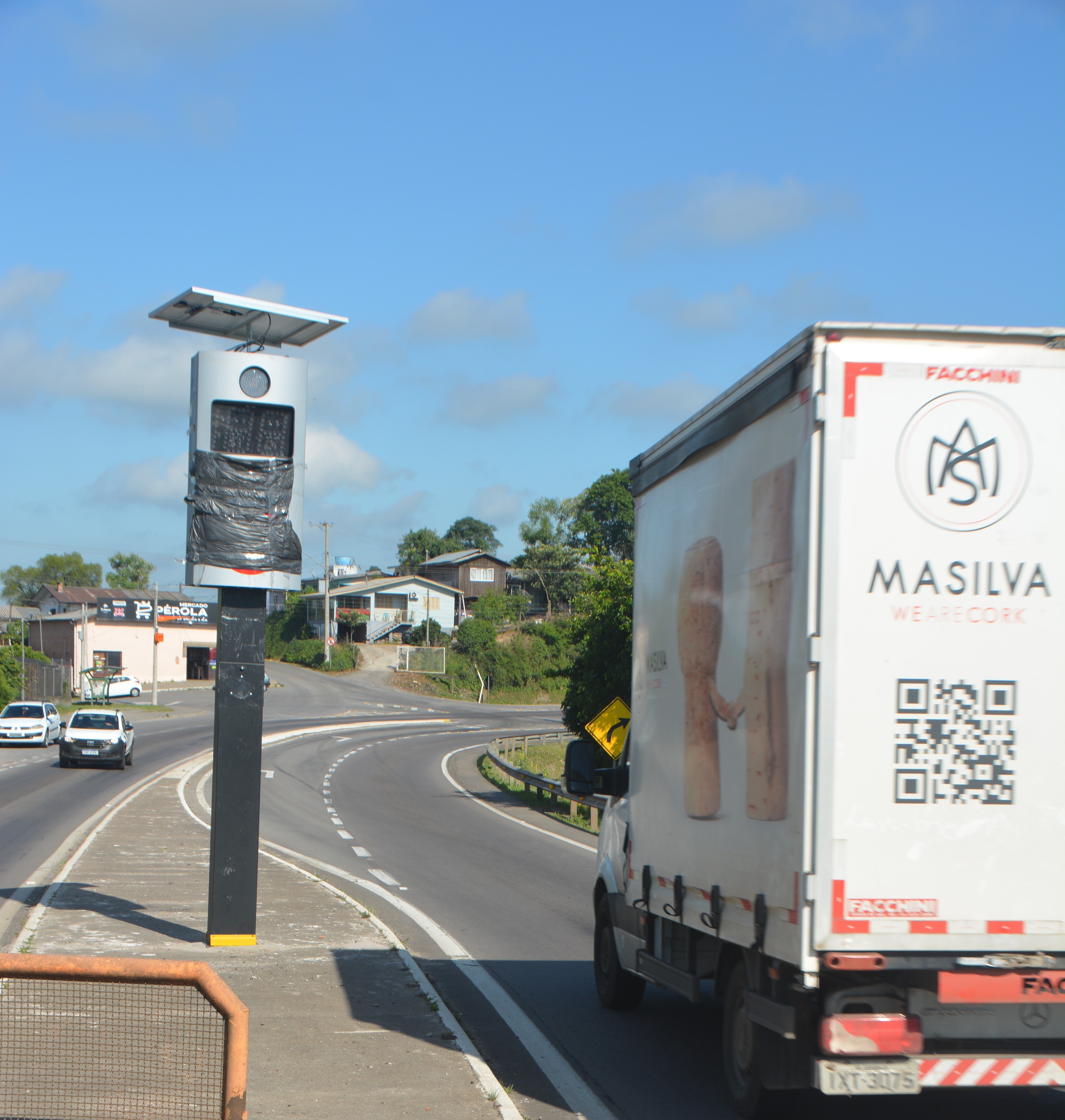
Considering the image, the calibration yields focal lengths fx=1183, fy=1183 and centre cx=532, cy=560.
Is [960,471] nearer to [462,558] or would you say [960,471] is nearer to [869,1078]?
[869,1078]

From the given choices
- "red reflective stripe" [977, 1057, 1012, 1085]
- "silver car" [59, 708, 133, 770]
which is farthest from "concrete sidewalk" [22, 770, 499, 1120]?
"silver car" [59, 708, 133, 770]

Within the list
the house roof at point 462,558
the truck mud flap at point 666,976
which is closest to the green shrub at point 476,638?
the house roof at point 462,558

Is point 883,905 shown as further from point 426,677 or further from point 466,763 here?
point 426,677

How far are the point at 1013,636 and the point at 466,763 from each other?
35.5 meters

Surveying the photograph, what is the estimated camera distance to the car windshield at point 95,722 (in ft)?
111

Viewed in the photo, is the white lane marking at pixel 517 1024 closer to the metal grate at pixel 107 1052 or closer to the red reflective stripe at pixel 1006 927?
the metal grate at pixel 107 1052

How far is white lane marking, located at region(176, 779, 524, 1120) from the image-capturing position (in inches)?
Answer: 233

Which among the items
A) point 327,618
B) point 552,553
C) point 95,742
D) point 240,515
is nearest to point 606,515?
point 552,553

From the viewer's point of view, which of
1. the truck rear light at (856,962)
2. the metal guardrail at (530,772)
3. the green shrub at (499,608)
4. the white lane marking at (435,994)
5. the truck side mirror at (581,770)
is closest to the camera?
the truck rear light at (856,962)

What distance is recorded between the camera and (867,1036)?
16.0 feet

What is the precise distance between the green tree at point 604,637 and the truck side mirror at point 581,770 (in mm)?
18405

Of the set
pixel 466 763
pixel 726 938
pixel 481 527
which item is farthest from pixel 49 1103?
pixel 481 527

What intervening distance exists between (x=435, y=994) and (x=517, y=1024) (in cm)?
62

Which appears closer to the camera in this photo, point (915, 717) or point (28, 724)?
point (915, 717)
